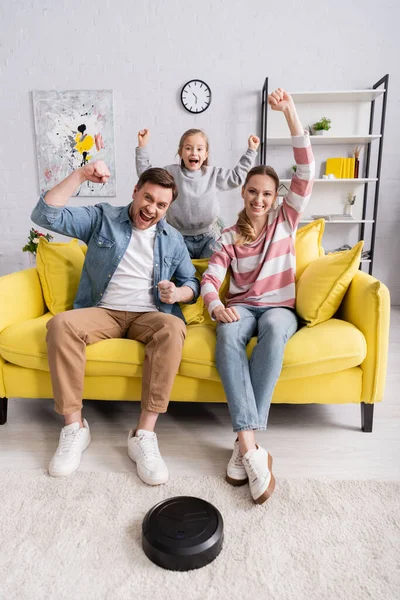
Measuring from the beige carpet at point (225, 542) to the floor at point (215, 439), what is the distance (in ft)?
0.29

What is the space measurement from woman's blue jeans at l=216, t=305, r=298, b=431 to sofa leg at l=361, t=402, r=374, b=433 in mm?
446

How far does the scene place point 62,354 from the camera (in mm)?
1558

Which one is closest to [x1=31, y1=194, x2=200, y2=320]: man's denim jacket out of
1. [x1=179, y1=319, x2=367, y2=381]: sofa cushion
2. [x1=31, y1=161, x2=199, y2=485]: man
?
[x1=31, y1=161, x2=199, y2=485]: man

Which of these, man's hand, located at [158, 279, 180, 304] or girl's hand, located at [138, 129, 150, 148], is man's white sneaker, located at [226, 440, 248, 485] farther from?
girl's hand, located at [138, 129, 150, 148]

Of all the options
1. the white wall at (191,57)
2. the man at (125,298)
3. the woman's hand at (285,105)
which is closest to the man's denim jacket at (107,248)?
the man at (125,298)

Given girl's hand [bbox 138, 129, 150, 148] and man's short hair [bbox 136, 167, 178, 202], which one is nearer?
man's short hair [bbox 136, 167, 178, 202]

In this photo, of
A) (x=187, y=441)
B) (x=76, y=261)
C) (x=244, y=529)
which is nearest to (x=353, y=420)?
(x=187, y=441)

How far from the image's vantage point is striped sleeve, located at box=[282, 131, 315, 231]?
5.71 ft

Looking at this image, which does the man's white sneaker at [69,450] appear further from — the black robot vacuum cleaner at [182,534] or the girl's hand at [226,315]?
the girl's hand at [226,315]

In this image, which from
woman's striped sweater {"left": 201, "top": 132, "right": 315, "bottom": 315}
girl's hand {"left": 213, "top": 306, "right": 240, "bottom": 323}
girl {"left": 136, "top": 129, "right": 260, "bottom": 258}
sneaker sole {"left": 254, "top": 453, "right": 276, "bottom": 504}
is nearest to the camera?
sneaker sole {"left": 254, "top": 453, "right": 276, "bottom": 504}

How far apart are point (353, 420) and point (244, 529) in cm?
83

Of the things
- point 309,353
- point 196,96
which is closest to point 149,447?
point 309,353

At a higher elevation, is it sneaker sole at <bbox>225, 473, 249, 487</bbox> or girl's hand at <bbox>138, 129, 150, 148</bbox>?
girl's hand at <bbox>138, 129, 150, 148</bbox>

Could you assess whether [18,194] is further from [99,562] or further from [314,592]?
[314,592]
